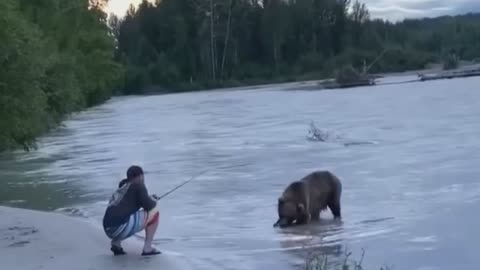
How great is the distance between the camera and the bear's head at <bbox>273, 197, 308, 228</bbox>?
16.5 m

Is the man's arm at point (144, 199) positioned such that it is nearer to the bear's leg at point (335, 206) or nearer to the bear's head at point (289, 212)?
the bear's head at point (289, 212)

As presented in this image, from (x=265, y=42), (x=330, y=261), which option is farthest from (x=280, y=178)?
(x=265, y=42)

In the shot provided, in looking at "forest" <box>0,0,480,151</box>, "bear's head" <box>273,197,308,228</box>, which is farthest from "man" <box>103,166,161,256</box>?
"forest" <box>0,0,480,151</box>

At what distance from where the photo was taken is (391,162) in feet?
83.5

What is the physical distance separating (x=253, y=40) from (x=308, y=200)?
92.1 metres

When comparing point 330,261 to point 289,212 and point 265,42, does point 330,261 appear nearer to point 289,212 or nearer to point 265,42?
point 289,212

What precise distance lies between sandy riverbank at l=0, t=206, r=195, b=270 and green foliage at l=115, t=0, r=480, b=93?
88.3 meters

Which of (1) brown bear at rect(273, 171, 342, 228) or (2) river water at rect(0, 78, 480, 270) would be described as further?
(1) brown bear at rect(273, 171, 342, 228)

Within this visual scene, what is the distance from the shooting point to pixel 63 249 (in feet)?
45.2

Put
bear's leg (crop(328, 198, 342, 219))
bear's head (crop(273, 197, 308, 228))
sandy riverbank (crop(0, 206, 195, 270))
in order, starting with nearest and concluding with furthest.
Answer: sandy riverbank (crop(0, 206, 195, 270)) < bear's head (crop(273, 197, 308, 228)) < bear's leg (crop(328, 198, 342, 219))

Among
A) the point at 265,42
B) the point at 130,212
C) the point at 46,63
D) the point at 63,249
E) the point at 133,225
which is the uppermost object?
the point at 46,63

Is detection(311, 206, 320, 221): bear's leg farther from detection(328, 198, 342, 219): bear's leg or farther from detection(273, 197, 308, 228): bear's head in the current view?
detection(273, 197, 308, 228): bear's head

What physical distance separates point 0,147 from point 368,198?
13673mm

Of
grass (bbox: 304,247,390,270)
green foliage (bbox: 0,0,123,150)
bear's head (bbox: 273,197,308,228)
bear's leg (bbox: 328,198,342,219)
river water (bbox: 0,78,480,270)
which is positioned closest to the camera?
grass (bbox: 304,247,390,270)
